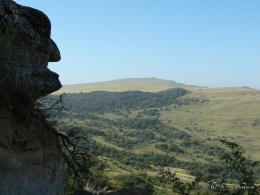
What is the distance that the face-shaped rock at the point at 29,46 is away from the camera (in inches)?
248

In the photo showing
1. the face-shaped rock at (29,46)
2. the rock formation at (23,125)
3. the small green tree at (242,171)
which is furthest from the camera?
the small green tree at (242,171)

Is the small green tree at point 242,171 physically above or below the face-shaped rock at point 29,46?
below

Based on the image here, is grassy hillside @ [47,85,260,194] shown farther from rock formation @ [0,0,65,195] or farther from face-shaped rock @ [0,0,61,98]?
rock formation @ [0,0,65,195]

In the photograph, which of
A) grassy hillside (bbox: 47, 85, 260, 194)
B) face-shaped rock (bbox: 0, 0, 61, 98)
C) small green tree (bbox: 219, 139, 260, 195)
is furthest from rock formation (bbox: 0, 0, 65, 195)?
grassy hillside (bbox: 47, 85, 260, 194)

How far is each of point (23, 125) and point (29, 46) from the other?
2655 millimetres

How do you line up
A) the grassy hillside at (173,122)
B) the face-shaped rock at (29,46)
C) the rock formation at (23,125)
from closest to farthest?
the rock formation at (23,125) → the face-shaped rock at (29,46) → the grassy hillside at (173,122)

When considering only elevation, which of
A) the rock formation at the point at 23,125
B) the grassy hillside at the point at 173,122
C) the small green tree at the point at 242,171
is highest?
the rock formation at the point at 23,125

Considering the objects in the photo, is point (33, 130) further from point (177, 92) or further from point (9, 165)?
point (177, 92)

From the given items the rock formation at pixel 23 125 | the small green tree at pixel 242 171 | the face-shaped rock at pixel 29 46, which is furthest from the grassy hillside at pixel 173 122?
the rock formation at pixel 23 125

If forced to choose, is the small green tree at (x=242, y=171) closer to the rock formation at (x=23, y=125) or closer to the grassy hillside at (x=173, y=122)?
the rock formation at (x=23, y=125)

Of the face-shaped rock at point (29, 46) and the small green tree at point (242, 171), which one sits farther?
the small green tree at point (242, 171)

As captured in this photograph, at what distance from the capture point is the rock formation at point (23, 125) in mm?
5035

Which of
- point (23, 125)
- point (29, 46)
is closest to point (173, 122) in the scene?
point (29, 46)

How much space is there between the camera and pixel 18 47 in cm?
715
